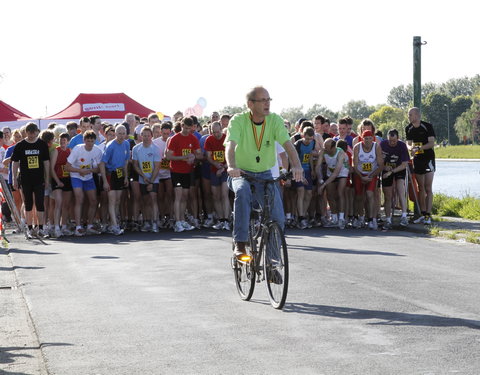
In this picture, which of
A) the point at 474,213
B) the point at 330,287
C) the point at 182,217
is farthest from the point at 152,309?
the point at 474,213

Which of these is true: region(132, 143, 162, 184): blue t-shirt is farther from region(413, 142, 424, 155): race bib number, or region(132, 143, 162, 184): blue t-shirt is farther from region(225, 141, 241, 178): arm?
region(225, 141, 241, 178): arm

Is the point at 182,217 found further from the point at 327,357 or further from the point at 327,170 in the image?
the point at 327,357

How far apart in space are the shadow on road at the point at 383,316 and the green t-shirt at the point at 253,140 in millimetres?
1341

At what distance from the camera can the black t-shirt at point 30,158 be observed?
16.4 meters

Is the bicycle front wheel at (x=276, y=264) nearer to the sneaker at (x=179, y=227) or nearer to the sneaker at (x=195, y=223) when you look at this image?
the sneaker at (x=179, y=227)

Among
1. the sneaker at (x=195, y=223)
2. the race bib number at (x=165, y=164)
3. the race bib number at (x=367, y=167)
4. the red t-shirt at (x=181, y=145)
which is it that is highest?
the red t-shirt at (x=181, y=145)

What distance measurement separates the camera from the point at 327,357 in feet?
19.8

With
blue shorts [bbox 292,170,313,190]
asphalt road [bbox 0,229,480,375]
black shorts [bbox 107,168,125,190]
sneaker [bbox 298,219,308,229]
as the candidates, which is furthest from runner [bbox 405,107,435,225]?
black shorts [bbox 107,168,125,190]

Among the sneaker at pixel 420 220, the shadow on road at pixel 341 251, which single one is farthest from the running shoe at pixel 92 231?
the sneaker at pixel 420 220

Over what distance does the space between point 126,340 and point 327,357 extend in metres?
→ 1.67

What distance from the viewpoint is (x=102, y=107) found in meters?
34.5

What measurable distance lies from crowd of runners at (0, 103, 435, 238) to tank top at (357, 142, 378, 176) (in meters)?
0.02

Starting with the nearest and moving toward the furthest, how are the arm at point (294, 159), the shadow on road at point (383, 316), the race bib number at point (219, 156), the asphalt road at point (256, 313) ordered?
the asphalt road at point (256, 313)
the shadow on road at point (383, 316)
the arm at point (294, 159)
the race bib number at point (219, 156)

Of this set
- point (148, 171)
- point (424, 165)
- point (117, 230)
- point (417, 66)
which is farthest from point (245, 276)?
point (417, 66)
